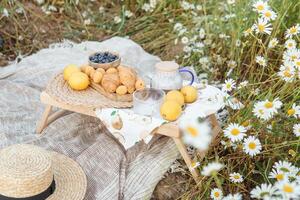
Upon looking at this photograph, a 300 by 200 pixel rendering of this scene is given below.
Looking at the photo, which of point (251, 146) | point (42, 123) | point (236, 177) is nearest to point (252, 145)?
point (251, 146)

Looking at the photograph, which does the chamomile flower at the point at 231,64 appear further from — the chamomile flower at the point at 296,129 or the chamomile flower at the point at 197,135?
the chamomile flower at the point at 197,135

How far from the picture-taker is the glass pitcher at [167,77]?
2371 mm

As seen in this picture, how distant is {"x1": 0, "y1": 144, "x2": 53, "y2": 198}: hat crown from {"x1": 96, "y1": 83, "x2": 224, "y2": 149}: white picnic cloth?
1.34 feet

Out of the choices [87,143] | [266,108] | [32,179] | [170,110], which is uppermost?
[266,108]

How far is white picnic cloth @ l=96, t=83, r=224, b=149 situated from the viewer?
Answer: 7.37 ft

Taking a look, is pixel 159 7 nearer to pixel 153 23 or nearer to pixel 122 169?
pixel 153 23

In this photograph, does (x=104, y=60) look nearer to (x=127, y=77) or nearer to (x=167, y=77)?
(x=127, y=77)

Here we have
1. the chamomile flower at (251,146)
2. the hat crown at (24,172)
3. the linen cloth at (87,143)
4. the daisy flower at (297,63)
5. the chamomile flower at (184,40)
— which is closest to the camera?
the hat crown at (24,172)

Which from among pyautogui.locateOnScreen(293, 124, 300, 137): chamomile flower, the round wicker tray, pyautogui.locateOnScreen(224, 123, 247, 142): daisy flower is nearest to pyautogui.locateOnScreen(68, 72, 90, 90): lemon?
the round wicker tray

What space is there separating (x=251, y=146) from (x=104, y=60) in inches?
36.4

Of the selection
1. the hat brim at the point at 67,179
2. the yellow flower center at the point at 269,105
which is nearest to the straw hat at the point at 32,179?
the hat brim at the point at 67,179

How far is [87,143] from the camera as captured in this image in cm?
258

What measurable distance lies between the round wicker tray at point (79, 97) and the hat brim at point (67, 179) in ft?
0.85

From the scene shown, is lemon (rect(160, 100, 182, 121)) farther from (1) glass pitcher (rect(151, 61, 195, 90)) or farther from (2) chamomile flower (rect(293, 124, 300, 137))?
(2) chamomile flower (rect(293, 124, 300, 137))
